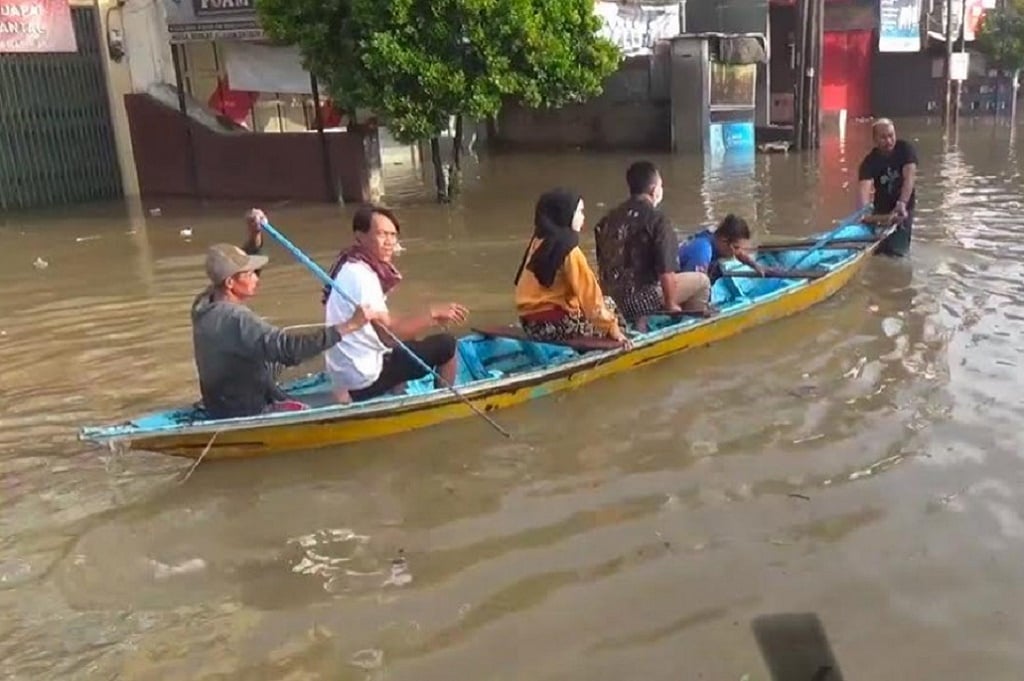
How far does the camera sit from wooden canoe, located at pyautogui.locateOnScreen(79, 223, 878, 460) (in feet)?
17.9

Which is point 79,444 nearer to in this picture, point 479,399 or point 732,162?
point 479,399

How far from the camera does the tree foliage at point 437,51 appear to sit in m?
12.7

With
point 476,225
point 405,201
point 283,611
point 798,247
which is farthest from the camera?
point 405,201

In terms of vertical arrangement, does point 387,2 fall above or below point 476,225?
above


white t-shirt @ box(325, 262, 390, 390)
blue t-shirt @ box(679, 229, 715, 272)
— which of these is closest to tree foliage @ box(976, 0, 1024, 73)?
blue t-shirt @ box(679, 229, 715, 272)

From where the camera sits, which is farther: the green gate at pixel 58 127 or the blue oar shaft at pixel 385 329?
the green gate at pixel 58 127

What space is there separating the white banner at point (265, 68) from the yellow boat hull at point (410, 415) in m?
10.6

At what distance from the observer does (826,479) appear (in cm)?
537

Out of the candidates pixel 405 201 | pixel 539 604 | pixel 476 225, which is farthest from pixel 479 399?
pixel 405 201

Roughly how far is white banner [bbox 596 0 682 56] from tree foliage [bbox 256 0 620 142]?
735 cm

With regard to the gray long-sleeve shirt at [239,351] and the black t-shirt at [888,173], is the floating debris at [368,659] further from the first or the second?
the black t-shirt at [888,173]

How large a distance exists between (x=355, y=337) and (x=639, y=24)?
57.9 feet

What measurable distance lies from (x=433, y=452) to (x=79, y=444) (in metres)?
2.18

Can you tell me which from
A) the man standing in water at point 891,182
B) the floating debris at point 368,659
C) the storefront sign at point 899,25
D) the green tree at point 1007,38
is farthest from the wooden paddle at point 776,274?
the storefront sign at point 899,25
